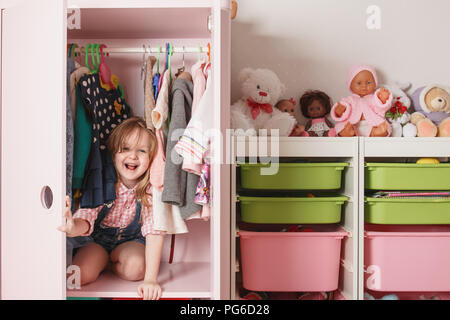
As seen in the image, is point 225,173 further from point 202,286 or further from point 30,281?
point 30,281

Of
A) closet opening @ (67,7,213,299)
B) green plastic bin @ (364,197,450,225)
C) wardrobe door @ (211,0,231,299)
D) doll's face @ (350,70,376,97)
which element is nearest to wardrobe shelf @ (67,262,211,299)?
closet opening @ (67,7,213,299)

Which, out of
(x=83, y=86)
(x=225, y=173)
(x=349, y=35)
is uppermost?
(x=349, y=35)

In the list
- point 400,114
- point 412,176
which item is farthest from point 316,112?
point 412,176

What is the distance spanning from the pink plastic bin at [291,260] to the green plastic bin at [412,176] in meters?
0.26

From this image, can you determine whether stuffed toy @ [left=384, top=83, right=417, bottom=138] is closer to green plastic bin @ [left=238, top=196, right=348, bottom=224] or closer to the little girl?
green plastic bin @ [left=238, top=196, right=348, bottom=224]

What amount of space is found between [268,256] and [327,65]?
3.15 ft

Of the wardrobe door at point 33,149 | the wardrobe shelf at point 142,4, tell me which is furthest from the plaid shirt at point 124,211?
the wardrobe shelf at point 142,4

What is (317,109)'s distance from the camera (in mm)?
1651

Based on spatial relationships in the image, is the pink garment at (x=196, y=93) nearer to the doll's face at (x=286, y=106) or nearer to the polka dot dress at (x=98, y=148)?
the polka dot dress at (x=98, y=148)

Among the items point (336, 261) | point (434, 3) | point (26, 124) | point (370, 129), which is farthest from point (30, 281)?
point (434, 3)

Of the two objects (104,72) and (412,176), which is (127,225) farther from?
(412,176)

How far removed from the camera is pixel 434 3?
1749 millimetres

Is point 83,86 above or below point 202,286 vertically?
above

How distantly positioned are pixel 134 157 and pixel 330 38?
43.4 inches
